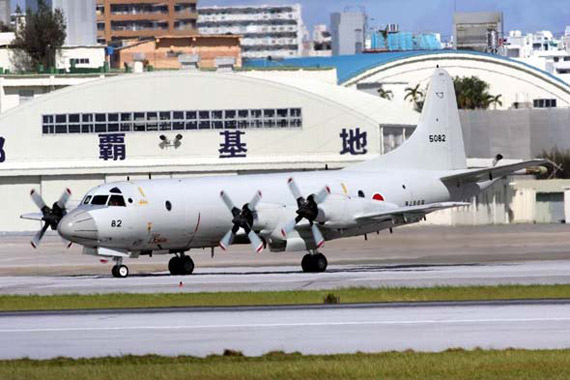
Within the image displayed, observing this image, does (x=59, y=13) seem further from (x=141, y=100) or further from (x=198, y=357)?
(x=198, y=357)

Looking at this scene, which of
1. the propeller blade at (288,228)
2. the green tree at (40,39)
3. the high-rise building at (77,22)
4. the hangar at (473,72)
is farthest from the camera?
the hangar at (473,72)

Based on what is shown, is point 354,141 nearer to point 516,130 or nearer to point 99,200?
point 516,130

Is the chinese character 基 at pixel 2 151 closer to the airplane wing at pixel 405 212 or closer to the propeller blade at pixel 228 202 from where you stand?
the propeller blade at pixel 228 202

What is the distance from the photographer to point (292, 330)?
31.7m

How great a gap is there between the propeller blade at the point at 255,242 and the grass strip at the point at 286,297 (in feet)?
28.1

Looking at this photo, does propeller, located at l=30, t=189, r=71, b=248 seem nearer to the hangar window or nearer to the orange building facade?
the hangar window

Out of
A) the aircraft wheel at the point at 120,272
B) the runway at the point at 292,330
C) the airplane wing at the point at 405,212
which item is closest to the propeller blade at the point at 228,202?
the aircraft wheel at the point at 120,272

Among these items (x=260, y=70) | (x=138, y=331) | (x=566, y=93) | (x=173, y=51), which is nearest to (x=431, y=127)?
(x=138, y=331)

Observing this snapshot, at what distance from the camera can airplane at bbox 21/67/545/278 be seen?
51812mm

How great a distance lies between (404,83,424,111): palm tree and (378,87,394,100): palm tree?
341 inches

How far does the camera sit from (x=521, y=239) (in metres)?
72.9

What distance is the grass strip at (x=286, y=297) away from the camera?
130 feet

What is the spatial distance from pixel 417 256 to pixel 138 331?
113 feet

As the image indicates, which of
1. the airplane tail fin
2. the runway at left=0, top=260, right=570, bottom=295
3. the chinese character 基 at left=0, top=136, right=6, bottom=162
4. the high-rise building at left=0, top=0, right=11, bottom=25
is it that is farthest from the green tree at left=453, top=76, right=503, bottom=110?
the runway at left=0, top=260, right=570, bottom=295
